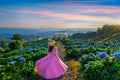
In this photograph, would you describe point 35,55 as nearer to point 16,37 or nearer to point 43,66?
point 43,66

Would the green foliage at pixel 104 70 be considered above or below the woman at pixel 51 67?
above

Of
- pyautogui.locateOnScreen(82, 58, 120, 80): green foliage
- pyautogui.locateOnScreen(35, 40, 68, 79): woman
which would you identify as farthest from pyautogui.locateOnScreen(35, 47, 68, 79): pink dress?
pyautogui.locateOnScreen(82, 58, 120, 80): green foliage

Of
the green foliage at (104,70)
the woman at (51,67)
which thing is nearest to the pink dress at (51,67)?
the woman at (51,67)

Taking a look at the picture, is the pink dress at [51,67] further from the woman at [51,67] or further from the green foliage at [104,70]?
the green foliage at [104,70]

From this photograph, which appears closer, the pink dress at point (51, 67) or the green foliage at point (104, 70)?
the green foliage at point (104, 70)

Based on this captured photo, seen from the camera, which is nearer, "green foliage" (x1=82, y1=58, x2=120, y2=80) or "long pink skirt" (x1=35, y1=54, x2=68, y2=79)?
"green foliage" (x1=82, y1=58, x2=120, y2=80)

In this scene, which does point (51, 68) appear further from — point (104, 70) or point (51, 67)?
point (104, 70)

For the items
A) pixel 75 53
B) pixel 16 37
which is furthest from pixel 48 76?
pixel 16 37

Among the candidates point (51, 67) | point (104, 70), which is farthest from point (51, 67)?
point (104, 70)

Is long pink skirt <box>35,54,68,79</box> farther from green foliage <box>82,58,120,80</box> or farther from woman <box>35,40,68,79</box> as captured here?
green foliage <box>82,58,120,80</box>

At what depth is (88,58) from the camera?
18453mm

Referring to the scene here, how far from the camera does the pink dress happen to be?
57.4ft

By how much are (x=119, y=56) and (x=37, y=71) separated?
6.71m

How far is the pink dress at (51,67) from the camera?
17484 mm
